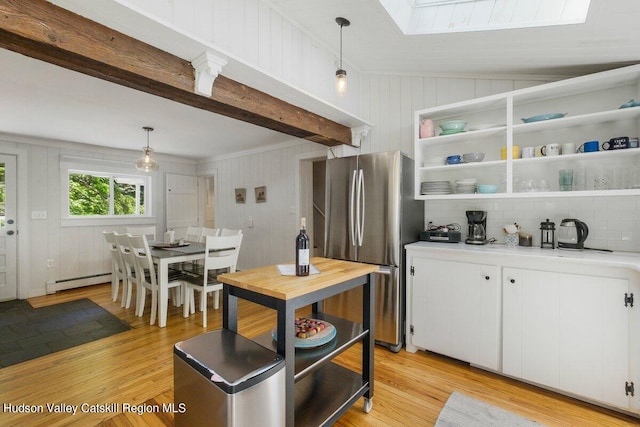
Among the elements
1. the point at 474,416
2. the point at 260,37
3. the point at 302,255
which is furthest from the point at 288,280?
the point at 260,37

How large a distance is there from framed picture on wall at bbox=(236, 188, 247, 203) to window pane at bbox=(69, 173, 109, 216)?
227 cm

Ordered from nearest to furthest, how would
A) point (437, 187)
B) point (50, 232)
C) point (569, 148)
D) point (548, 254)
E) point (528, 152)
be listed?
point (548, 254) → point (569, 148) → point (528, 152) → point (437, 187) → point (50, 232)

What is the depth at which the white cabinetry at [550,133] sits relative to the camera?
6.68 ft

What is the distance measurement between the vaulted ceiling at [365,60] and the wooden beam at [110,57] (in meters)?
0.75

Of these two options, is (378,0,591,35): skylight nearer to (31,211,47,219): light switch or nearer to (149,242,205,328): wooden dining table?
(149,242,205,328): wooden dining table

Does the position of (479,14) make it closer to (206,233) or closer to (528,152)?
(528,152)

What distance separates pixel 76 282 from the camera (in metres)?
4.67

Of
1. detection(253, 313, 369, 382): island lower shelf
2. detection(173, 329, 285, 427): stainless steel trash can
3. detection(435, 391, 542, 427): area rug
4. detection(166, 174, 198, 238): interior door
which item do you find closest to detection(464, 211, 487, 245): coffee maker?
detection(435, 391, 542, 427): area rug

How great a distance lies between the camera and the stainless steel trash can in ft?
3.57

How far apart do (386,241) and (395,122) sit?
139cm

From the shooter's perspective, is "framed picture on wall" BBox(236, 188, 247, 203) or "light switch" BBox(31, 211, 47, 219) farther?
"framed picture on wall" BBox(236, 188, 247, 203)

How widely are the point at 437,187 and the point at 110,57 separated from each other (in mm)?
2549

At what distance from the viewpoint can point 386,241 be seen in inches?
101

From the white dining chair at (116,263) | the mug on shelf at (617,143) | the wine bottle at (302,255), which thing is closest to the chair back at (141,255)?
the white dining chair at (116,263)
